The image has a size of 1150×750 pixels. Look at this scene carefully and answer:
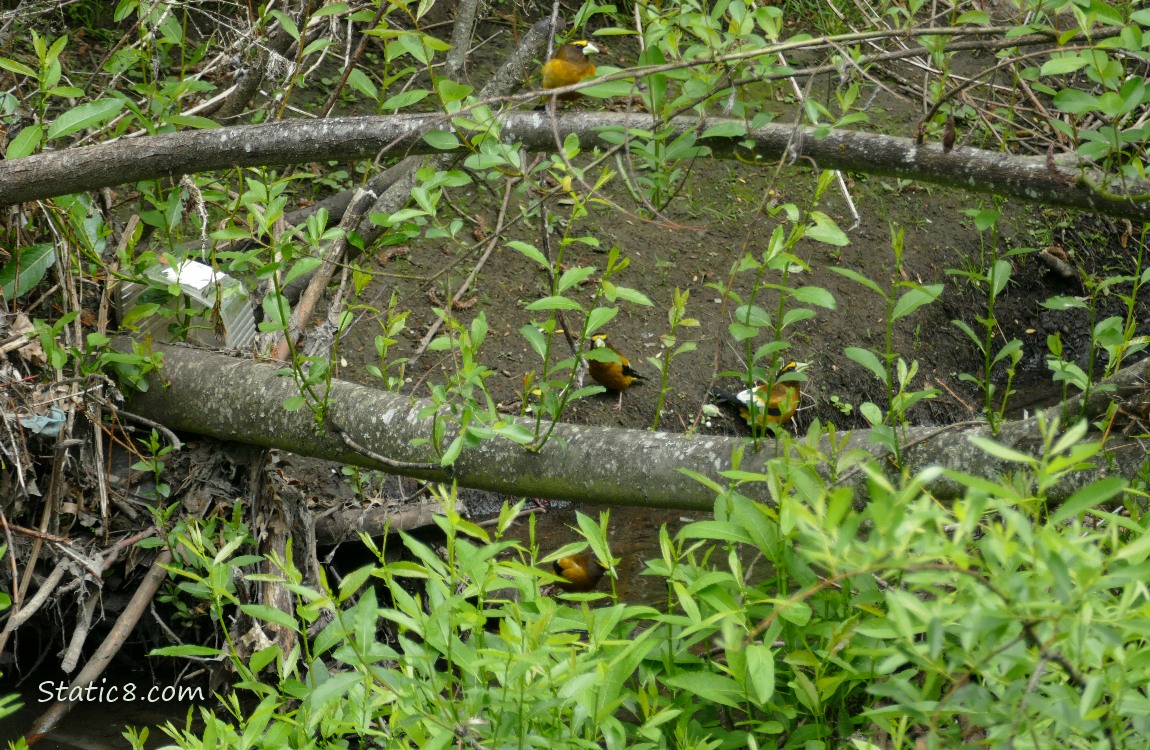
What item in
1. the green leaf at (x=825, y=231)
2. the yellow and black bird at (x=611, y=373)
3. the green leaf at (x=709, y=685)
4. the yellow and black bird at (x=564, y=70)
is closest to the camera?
the green leaf at (x=709, y=685)

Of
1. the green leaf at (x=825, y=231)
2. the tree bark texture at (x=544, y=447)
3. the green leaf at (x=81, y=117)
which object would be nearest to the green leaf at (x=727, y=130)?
the green leaf at (x=825, y=231)

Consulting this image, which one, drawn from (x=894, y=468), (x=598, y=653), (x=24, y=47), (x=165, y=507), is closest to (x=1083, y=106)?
(x=894, y=468)

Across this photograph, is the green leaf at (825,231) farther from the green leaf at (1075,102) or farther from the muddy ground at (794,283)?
the muddy ground at (794,283)

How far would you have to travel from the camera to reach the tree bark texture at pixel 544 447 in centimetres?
221

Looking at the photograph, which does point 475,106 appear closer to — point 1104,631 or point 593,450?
point 593,450

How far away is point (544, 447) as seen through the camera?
2553mm

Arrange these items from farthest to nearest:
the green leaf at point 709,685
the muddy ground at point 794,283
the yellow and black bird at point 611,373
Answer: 1. the muddy ground at point 794,283
2. the yellow and black bird at point 611,373
3. the green leaf at point 709,685

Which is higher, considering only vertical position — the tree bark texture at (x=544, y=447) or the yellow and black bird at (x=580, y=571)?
the tree bark texture at (x=544, y=447)

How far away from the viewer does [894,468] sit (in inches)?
88.0

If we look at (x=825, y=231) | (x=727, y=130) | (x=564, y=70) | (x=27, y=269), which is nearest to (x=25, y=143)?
(x=27, y=269)

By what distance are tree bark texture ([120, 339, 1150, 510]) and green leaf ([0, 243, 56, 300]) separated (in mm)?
416

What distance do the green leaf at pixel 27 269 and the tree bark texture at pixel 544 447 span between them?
42cm

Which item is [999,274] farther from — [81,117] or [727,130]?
[81,117]

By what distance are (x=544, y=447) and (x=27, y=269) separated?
1.52 meters
